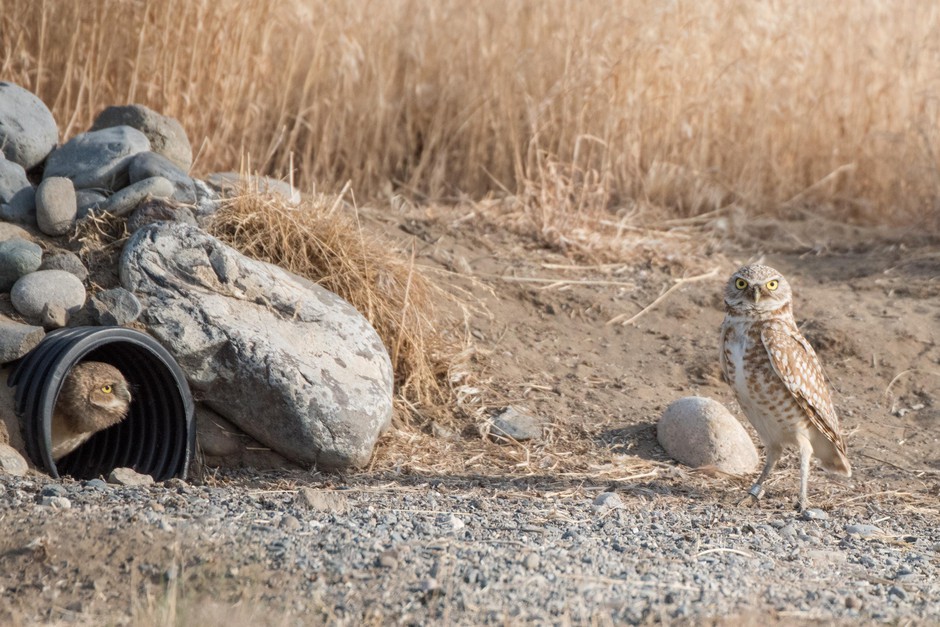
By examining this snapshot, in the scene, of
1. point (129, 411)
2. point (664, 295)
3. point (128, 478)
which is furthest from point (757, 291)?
point (129, 411)

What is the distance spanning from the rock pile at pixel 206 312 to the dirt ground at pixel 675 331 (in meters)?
0.32

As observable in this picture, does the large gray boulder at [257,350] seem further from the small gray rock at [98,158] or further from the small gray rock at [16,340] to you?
the small gray rock at [98,158]

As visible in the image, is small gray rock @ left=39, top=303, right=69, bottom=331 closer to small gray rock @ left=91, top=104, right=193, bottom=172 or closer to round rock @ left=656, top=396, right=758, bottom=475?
small gray rock @ left=91, top=104, right=193, bottom=172

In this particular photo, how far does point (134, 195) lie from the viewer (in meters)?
5.96

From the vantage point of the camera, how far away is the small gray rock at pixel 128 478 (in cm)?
488

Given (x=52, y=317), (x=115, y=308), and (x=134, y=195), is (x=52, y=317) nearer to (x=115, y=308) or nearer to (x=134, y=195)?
(x=115, y=308)

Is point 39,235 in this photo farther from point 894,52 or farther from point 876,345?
point 894,52

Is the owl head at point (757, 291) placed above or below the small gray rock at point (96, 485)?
Result: above

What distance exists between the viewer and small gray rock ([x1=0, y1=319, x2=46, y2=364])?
5.08 metres

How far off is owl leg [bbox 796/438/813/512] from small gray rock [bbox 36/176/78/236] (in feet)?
12.7

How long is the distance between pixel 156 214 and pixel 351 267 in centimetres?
108

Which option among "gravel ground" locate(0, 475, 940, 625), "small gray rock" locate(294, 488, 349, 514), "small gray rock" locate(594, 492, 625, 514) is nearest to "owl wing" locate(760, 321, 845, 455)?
"gravel ground" locate(0, 475, 940, 625)

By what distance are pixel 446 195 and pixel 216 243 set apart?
3731mm

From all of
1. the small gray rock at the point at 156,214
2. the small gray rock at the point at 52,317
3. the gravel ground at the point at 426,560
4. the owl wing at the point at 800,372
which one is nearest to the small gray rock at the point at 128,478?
the gravel ground at the point at 426,560
